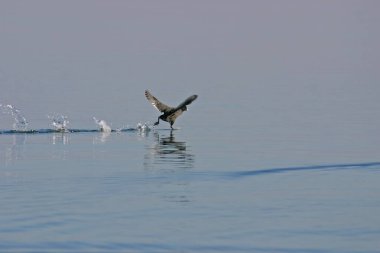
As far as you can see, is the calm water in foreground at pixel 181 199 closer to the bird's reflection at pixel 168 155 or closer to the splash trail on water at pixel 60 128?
the bird's reflection at pixel 168 155

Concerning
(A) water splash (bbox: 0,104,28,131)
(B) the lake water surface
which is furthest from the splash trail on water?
(B) the lake water surface

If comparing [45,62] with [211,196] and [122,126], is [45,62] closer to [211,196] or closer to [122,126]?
[122,126]

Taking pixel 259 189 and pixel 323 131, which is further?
pixel 323 131

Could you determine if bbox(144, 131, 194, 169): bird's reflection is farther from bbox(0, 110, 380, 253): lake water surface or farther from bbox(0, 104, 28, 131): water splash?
bbox(0, 104, 28, 131): water splash

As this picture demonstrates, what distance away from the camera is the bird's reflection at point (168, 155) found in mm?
29373

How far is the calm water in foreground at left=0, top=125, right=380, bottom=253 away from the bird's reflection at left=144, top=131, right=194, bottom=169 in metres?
0.03

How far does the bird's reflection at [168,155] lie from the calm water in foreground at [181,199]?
0.03 metres

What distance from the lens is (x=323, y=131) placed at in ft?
131

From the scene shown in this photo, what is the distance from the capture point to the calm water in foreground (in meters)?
19.2

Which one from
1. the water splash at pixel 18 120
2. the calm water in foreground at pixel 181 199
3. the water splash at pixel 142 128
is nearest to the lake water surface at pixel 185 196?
the calm water in foreground at pixel 181 199

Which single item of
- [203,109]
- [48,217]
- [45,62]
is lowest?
[48,217]

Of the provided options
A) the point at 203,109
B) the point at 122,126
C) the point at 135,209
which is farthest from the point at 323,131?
the point at 135,209

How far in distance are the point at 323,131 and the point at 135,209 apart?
1860 centimetres

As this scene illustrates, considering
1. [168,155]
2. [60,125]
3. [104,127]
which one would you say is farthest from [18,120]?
[168,155]
